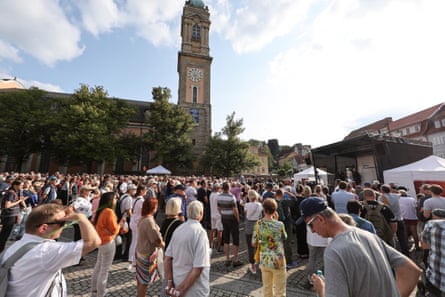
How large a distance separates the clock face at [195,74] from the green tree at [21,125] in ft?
67.6

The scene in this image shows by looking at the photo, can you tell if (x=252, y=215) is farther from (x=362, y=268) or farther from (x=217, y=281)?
(x=362, y=268)

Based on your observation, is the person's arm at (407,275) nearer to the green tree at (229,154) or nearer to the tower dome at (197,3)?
the green tree at (229,154)

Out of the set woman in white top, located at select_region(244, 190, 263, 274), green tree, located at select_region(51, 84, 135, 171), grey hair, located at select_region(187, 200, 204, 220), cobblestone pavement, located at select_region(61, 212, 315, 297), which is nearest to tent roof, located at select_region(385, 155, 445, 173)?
cobblestone pavement, located at select_region(61, 212, 315, 297)

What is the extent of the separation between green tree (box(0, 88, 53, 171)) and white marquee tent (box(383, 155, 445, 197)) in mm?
33998

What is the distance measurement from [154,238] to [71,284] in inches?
110

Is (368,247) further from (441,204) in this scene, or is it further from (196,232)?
(441,204)

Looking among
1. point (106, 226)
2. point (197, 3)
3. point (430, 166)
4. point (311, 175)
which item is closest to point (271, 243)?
point (106, 226)

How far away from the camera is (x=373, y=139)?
1162 centimetres

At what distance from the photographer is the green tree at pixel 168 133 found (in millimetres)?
25750

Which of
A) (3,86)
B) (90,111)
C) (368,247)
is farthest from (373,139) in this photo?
(3,86)

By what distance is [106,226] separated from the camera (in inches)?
130

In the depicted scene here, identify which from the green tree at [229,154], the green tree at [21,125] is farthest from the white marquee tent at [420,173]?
the green tree at [21,125]

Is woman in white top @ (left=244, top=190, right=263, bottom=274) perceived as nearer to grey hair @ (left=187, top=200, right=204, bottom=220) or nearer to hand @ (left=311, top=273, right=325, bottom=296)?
grey hair @ (left=187, top=200, right=204, bottom=220)

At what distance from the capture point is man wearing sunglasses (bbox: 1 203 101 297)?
1.37 metres
